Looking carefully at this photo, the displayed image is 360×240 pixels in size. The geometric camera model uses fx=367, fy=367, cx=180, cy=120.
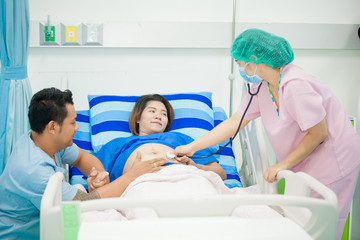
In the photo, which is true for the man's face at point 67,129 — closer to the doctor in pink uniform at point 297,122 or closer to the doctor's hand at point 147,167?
the doctor's hand at point 147,167

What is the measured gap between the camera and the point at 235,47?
1.71 meters

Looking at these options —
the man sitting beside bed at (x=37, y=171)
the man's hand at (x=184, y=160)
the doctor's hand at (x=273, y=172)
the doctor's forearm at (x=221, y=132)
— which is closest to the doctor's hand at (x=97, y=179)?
the man sitting beside bed at (x=37, y=171)

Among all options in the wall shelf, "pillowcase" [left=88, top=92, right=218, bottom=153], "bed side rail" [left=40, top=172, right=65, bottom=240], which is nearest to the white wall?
the wall shelf

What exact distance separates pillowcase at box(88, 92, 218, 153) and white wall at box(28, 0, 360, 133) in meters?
0.25

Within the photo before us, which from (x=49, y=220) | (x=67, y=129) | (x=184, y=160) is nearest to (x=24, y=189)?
(x=67, y=129)

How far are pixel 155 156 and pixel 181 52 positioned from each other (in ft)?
3.54

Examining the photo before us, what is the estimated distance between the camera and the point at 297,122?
5.47 feet

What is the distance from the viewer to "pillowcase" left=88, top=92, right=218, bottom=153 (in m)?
2.43

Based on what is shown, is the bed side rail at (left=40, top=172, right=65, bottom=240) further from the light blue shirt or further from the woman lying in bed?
the woman lying in bed

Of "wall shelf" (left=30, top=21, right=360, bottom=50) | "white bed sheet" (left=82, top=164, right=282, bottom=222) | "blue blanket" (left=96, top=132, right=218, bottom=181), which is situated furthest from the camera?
"wall shelf" (left=30, top=21, right=360, bottom=50)

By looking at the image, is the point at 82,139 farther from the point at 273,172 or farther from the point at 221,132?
the point at 273,172

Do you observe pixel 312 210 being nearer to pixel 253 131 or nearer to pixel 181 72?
pixel 253 131

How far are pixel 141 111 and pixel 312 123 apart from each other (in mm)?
1212

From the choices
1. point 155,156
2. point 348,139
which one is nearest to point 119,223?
point 155,156
